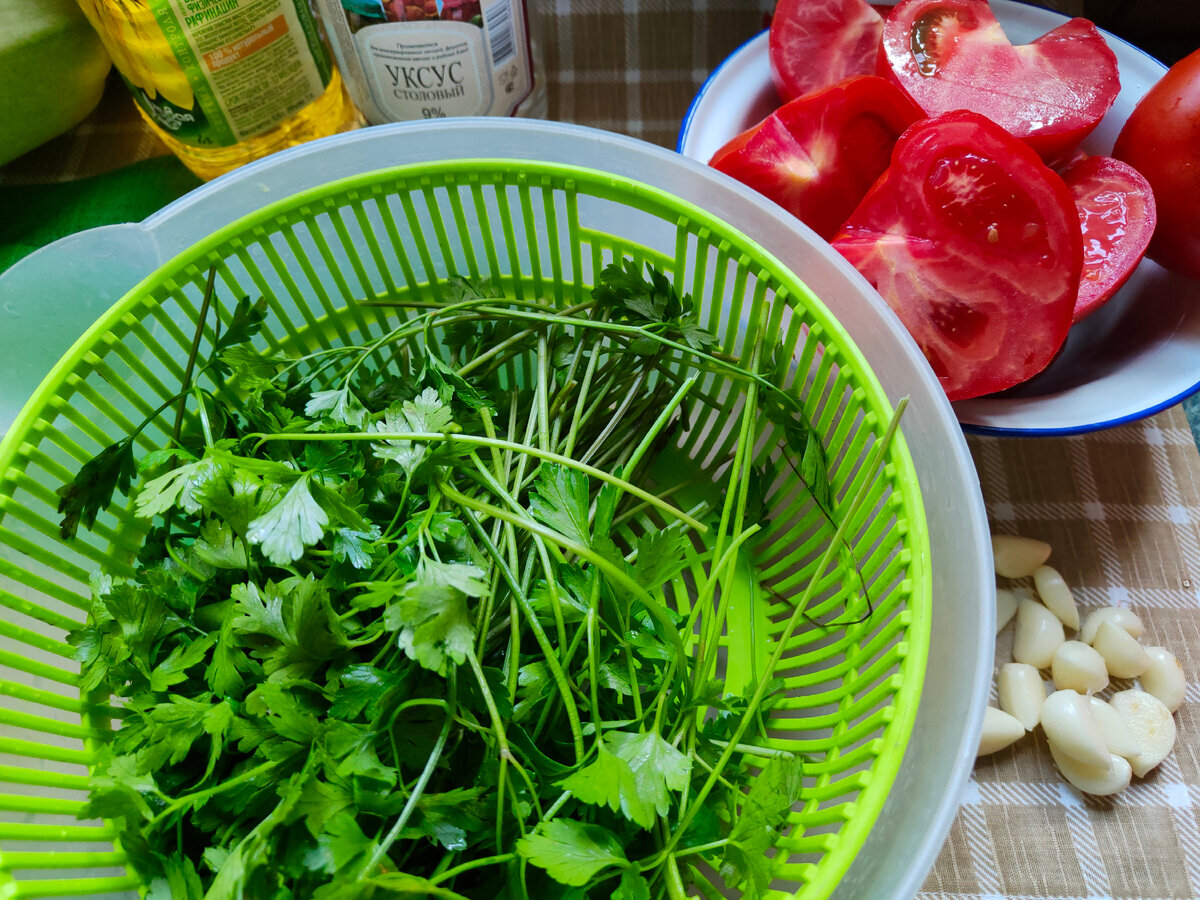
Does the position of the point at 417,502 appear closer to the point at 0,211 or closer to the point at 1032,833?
the point at 1032,833

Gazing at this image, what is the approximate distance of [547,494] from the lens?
1.73ft

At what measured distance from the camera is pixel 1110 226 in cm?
73

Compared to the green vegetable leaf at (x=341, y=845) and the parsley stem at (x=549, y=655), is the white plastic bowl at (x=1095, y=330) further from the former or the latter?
the green vegetable leaf at (x=341, y=845)

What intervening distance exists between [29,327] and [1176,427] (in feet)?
3.60

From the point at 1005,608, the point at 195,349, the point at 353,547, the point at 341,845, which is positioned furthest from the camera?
the point at 1005,608

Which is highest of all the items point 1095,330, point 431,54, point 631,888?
point 431,54

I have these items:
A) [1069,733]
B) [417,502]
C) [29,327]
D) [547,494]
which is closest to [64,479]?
[29,327]

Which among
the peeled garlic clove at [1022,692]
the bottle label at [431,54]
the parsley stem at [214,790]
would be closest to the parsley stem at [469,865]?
the parsley stem at [214,790]

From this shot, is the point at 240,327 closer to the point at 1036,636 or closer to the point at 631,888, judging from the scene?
the point at 631,888

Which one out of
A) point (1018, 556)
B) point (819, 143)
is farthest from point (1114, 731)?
point (819, 143)

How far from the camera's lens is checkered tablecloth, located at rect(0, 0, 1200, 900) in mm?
663

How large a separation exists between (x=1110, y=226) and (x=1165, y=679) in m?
0.40

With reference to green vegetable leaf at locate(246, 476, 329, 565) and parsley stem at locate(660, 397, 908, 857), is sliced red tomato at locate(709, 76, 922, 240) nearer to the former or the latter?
parsley stem at locate(660, 397, 908, 857)

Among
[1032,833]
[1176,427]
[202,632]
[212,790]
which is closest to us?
[212,790]
